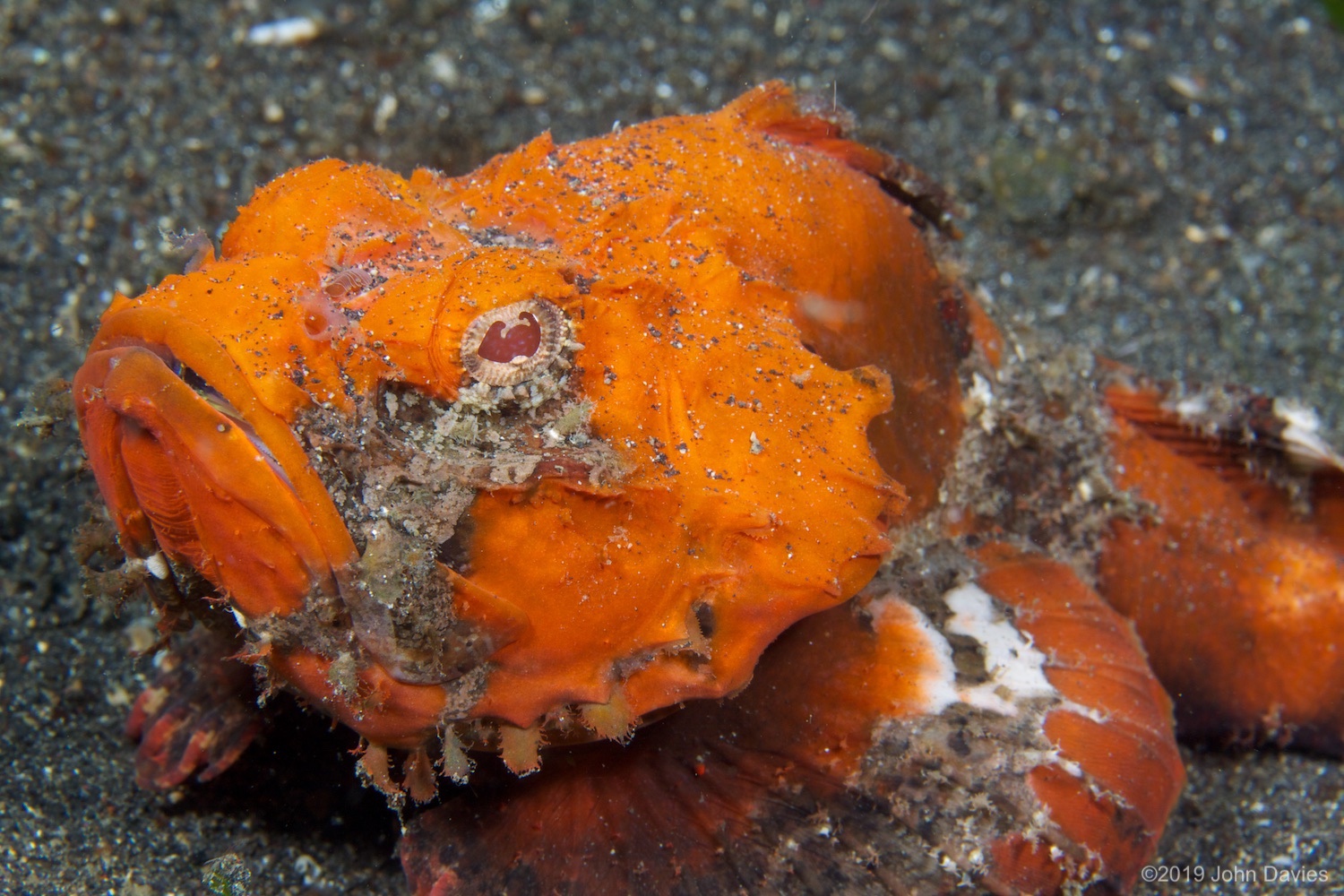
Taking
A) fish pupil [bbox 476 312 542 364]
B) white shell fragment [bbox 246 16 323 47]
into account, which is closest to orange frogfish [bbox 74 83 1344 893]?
fish pupil [bbox 476 312 542 364]

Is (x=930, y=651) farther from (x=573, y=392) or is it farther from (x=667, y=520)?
(x=573, y=392)

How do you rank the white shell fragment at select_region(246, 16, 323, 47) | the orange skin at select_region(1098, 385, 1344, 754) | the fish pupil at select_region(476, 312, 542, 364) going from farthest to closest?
1. the white shell fragment at select_region(246, 16, 323, 47)
2. the orange skin at select_region(1098, 385, 1344, 754)
3. the fish pupil at select_region(476, 312, 542, 364)

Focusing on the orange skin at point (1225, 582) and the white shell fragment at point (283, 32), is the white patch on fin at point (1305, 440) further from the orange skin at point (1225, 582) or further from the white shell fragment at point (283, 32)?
the white shell fragment at point (283, 32)

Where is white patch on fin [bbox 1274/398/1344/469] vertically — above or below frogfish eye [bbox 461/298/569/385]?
below

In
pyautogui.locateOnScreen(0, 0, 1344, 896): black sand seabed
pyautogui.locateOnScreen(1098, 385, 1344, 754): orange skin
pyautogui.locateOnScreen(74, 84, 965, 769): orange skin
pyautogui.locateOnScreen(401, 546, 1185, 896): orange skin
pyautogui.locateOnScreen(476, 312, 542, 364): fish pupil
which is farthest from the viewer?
pyautogui.locateOnScreen(1098, 385, 1344, 754): orange skin

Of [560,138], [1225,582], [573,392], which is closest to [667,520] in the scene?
[573,392]

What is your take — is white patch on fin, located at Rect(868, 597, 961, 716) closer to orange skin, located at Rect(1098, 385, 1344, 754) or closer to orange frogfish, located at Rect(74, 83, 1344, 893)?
orange frogfish, located at Rect(74, 83, 1344, 893)
